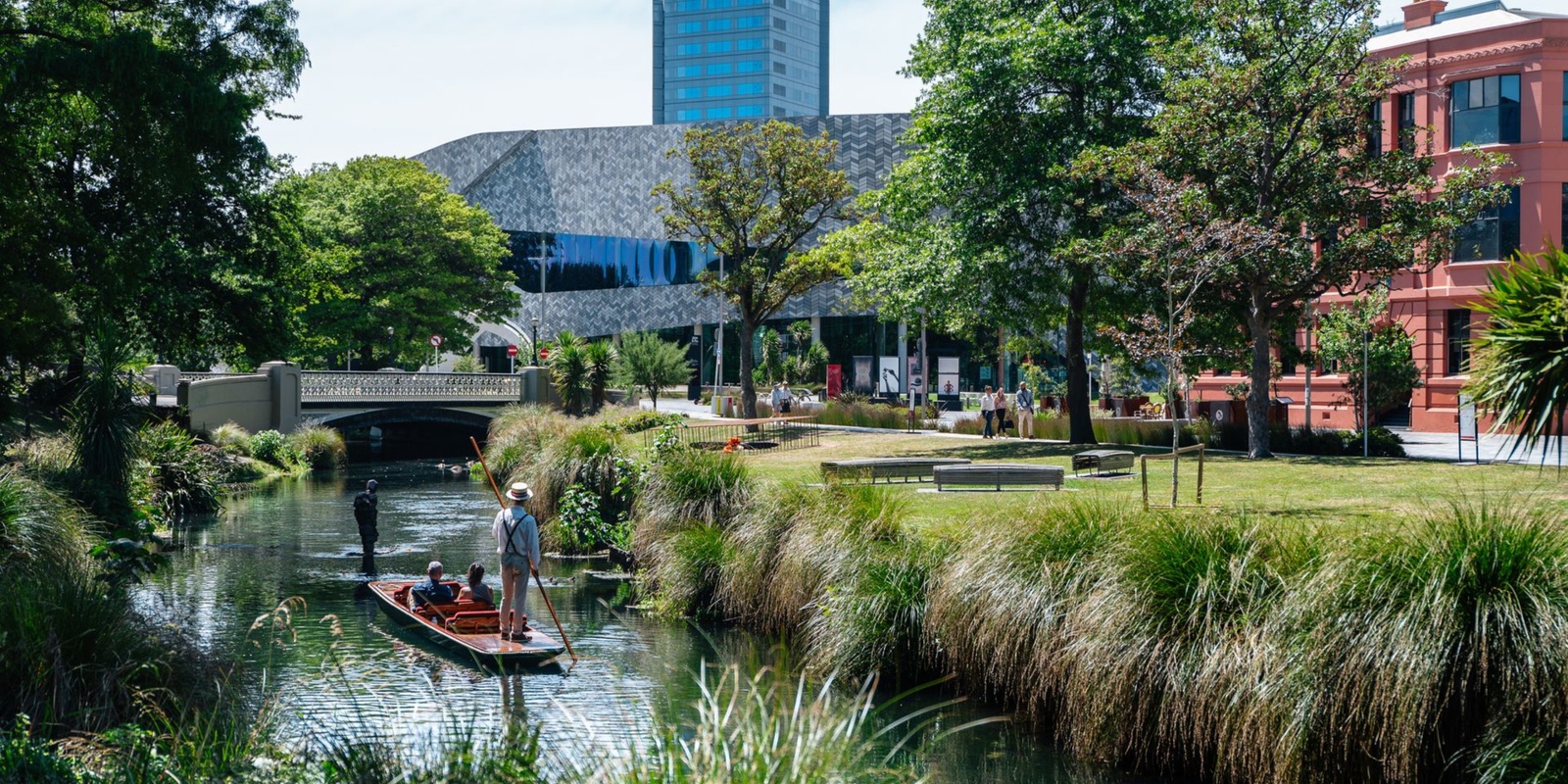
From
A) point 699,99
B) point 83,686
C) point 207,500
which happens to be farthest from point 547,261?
point 699,99

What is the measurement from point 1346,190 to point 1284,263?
8.86 feet

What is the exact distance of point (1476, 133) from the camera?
42.7m

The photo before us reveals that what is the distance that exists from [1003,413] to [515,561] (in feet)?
79.4

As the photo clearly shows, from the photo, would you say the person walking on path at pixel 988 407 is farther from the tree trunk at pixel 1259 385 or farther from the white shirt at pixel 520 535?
the white shirt at pixel 520 535

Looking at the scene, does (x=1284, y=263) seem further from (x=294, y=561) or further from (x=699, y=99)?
(x=699, y=99)

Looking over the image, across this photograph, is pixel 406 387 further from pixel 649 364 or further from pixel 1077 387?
pixel 1077 387

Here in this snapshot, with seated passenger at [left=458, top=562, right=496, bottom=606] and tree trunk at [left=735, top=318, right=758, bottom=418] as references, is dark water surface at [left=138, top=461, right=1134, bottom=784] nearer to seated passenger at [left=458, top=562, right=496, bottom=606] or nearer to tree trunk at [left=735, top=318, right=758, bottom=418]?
seated passenger at [left=458, top=562, right=496, bottom=606]

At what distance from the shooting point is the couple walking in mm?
37562

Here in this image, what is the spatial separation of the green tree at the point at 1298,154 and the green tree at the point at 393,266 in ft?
126

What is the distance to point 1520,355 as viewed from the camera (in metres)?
10.1

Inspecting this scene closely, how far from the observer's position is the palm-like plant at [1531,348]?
9758 mm

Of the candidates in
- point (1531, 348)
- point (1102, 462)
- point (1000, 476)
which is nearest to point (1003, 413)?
point (1102, 462)

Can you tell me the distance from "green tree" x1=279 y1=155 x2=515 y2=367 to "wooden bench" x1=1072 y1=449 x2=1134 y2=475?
3827 centimetres

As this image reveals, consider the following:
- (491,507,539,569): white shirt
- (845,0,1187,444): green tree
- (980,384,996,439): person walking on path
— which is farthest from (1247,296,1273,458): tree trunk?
(491,507,539,569): white shirt
